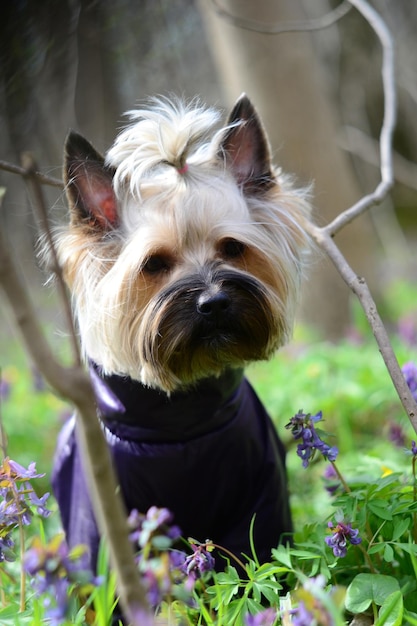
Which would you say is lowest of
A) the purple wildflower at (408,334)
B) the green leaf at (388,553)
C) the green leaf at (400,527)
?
the purple wildflower at (408,334)

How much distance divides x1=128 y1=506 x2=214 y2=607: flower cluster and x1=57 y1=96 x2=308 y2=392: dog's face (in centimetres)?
90

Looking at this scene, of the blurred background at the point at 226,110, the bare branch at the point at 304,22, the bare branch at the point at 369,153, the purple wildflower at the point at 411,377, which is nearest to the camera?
the purple wildflower at the point at 411,377

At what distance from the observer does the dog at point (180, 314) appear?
2.61 meters

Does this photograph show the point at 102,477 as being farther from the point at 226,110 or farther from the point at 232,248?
the point at 226,110

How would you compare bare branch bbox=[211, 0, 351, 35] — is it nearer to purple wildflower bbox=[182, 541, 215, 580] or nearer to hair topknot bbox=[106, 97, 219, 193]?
hair topknot bbox=[106, 97, 219, 193]

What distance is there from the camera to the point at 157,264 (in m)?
2.72

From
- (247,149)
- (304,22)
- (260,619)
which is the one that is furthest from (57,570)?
(304,22)

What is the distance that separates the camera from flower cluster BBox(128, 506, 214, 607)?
1.33m

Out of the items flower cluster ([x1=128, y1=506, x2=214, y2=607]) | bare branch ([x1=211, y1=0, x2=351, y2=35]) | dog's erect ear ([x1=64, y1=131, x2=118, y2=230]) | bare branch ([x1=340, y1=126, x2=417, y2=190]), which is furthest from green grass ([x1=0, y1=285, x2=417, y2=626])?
bare branch ([x1=340, y1=126, x2=417, y2=190])

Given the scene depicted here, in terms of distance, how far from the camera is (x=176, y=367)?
265 cm

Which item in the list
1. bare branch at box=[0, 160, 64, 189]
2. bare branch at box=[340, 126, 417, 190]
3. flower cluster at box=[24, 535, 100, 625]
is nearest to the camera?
flower cluster at box=[24, 535, 100, 625]

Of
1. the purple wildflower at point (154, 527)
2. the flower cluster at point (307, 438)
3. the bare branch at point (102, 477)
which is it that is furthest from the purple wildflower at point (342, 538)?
the bare branch at point (102, 477)

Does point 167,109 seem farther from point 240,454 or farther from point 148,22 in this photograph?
point 148,22

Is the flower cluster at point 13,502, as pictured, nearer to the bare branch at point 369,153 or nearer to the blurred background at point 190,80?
the blurred background at point 190,80
